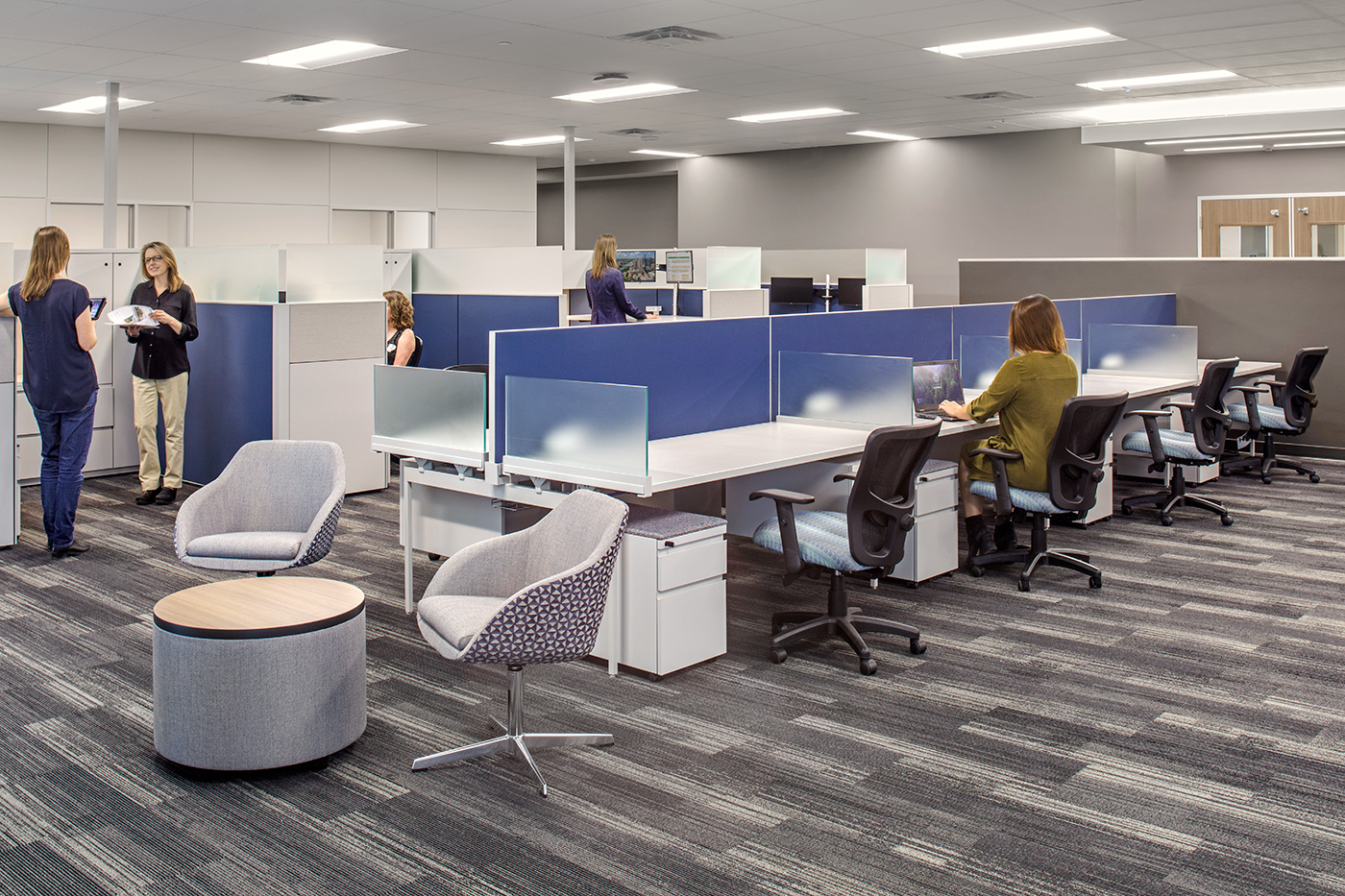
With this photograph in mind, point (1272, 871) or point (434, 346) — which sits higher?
point (434, 346)

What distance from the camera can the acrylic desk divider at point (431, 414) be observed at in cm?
388

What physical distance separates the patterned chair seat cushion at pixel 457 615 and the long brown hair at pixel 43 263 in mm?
2826

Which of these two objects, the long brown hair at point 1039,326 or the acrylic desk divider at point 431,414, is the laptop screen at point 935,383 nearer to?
the long brown hair at point 1039,326

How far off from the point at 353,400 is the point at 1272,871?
5096 millimetres

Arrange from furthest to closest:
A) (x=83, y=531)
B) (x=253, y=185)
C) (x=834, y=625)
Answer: (x=253, y=185) < (x=83, y=531) < (x=834, y=625)

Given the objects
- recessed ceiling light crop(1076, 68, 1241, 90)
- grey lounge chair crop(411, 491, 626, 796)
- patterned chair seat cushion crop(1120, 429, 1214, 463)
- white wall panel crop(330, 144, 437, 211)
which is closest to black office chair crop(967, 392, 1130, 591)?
patterned chair seat cushion crop(1120, 429, 1214, 463)

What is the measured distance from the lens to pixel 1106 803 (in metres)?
2.67

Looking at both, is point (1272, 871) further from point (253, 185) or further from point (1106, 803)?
point (253, 185)

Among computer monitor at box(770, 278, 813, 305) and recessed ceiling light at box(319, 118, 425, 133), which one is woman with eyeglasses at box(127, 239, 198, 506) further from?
computer monitor at box(770, 278, 813, 305)

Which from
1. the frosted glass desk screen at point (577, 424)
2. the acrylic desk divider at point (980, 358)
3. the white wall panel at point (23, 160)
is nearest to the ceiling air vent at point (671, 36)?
the acrylic desk divider at point (980, 358)

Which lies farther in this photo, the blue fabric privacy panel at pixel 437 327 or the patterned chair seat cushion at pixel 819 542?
the blue fabric privacy panel at pixel 437 327

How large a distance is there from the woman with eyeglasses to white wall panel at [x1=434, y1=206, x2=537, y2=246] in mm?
7299

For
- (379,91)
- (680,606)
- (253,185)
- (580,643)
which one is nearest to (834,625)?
(680,606)

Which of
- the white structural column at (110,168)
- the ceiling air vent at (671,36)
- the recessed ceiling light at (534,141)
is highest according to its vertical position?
the recessed ceiling light at (534,141)
